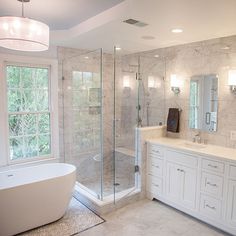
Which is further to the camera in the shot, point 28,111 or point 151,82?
point 151,82

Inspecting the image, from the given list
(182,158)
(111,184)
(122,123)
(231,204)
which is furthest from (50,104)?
(231,204)

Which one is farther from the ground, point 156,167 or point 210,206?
point 156,167

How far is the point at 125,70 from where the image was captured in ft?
13.5

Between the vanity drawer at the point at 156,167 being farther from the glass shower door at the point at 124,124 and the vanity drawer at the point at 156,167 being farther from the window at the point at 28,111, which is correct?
the window at the point at 28,111

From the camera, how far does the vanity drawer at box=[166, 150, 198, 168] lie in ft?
9.46

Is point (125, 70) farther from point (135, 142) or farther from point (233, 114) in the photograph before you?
point (233, 114)

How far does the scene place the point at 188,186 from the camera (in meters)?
2.97

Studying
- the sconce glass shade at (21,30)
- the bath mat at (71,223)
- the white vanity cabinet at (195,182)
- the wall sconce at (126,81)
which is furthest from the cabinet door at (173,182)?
the sconce glass shade at (21,30)

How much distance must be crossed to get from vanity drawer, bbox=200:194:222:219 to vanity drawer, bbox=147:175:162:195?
0.67 meters

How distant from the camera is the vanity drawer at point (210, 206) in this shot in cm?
266

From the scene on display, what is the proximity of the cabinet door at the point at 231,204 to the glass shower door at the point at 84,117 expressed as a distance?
1.77 meters

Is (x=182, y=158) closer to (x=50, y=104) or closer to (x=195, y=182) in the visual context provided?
(x=195, y=182)

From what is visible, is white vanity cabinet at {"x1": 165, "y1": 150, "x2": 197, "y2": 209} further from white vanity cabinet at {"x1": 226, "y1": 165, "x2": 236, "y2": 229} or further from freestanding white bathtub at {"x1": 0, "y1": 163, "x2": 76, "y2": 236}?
freestanding white bathtub at {"x1": 0, "y1": 163, "x2": 76, "y2": 236}

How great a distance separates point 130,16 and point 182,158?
1.85m
